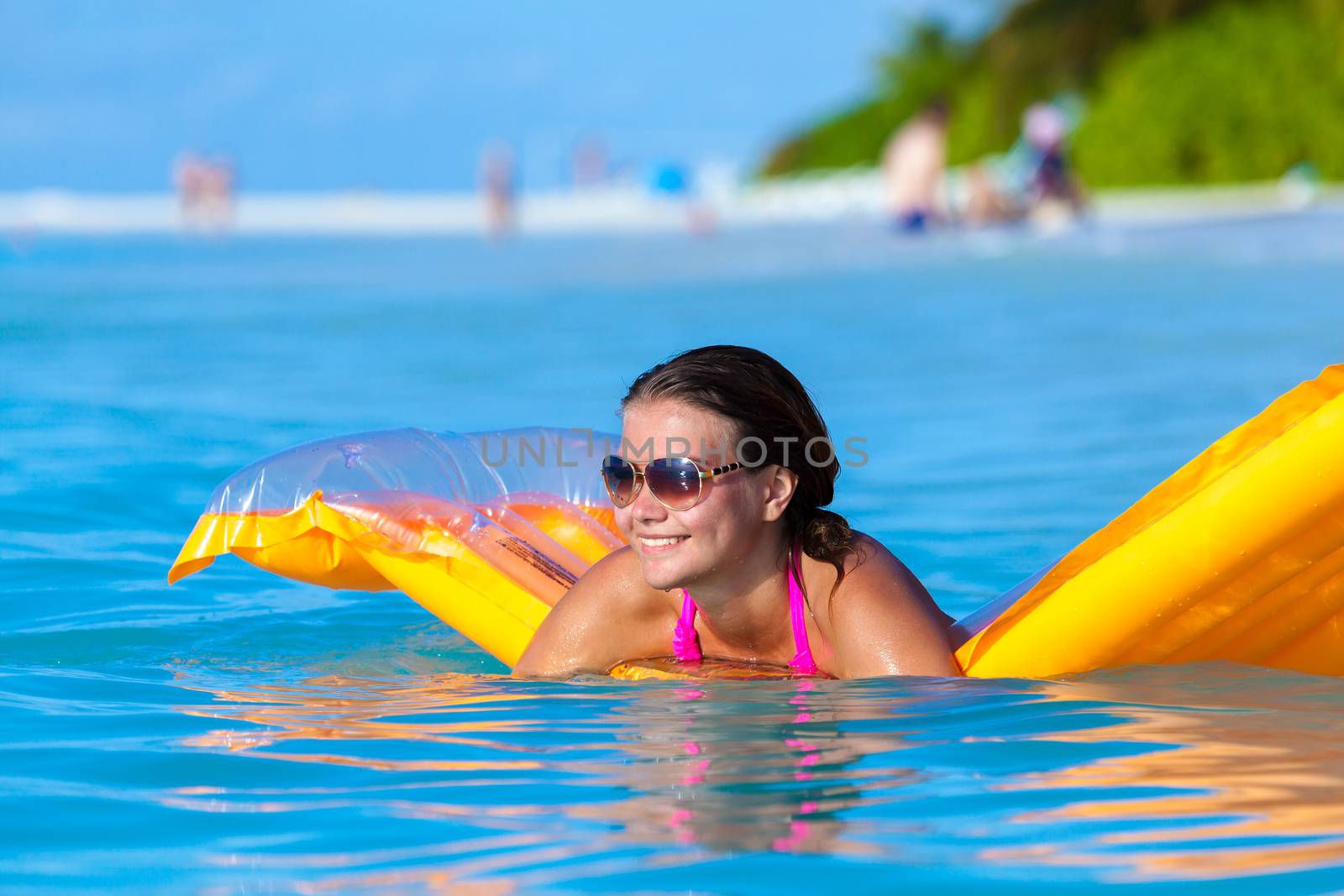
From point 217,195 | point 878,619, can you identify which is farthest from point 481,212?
point 878,619

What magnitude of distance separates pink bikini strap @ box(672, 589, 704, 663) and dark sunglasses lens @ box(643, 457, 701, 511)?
0.34 meters

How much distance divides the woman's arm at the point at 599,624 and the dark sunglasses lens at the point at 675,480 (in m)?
0.28

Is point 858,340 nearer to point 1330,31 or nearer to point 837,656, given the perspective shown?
point 837,656

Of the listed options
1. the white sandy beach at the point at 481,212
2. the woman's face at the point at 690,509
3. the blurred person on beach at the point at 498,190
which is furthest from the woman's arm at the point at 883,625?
the blurred person on beach at the point at 498,190

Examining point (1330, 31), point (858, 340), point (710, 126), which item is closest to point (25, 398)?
point (858, 340)

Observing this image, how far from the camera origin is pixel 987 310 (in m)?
11.9

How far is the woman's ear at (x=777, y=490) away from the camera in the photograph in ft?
10.2

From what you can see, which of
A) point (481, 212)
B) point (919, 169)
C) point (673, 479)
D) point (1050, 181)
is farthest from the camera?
point (481, 212)

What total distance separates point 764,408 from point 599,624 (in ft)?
1.84

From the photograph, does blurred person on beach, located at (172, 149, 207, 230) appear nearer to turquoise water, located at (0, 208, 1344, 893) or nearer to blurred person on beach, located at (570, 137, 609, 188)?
blurred person on beach, located at (570, 137, 609, 188)

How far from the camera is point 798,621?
3250 millimetres

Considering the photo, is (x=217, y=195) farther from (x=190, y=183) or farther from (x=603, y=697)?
(x=603, y=697)

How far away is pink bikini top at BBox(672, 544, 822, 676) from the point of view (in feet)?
10.5

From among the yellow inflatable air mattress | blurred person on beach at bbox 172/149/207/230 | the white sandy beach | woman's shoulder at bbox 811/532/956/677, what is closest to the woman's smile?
woman's shoulder at bbox 811/532/956/677
